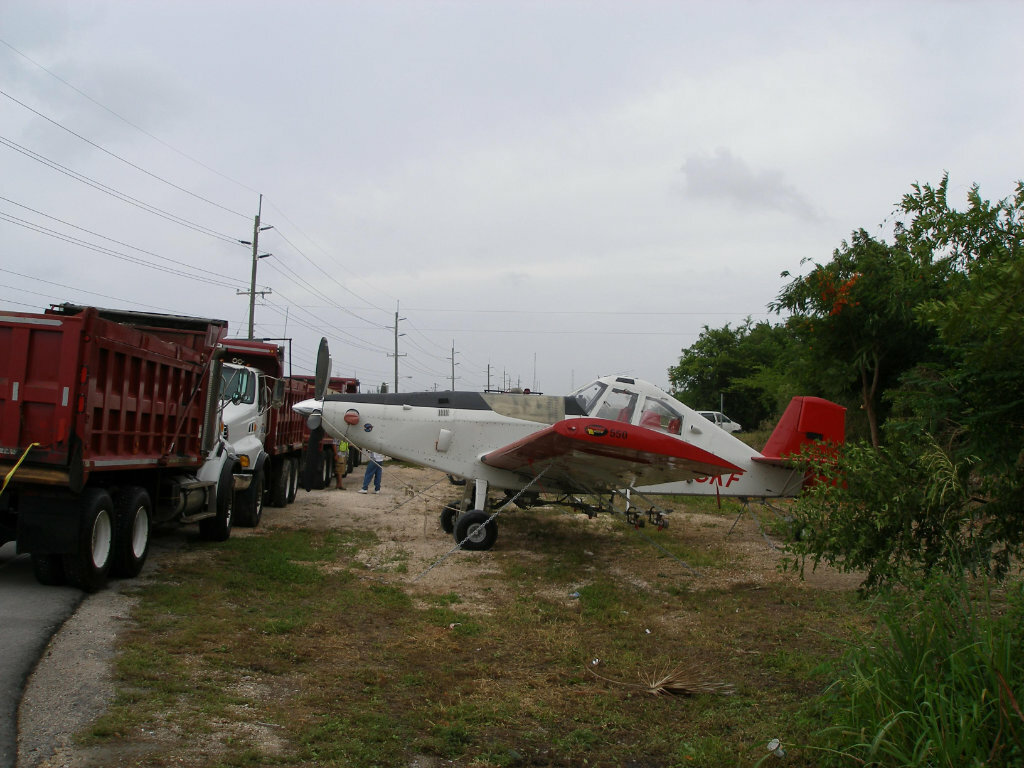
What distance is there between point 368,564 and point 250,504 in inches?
125

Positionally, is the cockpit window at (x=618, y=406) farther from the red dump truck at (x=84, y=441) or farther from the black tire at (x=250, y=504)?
the red dump truck at (x=84, y=441)

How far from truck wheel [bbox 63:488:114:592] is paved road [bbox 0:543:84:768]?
150mm

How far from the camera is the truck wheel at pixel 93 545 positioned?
6266 mm

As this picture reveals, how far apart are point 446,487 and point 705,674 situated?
14.1 meters

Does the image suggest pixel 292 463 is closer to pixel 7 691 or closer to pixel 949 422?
pixel 7 691

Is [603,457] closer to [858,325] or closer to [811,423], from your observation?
[811,423]

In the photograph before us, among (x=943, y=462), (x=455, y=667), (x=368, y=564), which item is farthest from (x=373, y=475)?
(x=943, y=462)

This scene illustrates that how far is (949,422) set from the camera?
421cm

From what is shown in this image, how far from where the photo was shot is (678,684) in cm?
477

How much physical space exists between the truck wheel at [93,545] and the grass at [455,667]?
1.43ft

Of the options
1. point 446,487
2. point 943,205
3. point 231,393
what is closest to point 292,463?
point 231,393

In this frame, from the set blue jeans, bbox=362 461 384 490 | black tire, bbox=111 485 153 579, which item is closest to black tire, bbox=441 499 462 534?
black tire, bbox=111 485 153 579

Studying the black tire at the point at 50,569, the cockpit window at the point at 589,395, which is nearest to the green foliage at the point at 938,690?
the black tire at the point at 50,569

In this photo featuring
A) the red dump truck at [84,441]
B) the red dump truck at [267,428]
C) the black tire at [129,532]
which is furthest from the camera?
the red dump truck at [267,428]
